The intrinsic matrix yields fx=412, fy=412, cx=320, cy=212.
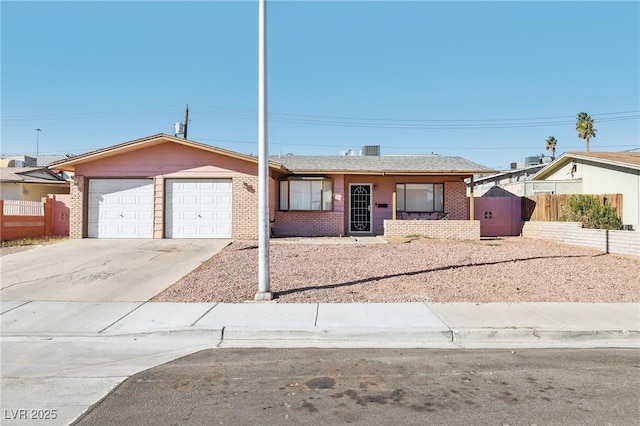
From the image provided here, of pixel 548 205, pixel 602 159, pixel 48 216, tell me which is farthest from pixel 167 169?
pixel 602 159

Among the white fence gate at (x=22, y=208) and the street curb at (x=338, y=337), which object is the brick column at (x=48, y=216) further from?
the street curb at (x=338, y=337)

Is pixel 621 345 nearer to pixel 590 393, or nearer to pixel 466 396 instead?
pixel 590 393

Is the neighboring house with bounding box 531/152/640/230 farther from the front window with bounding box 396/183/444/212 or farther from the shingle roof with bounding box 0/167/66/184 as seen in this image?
the shingle roof with bounding box 0/167/66/184

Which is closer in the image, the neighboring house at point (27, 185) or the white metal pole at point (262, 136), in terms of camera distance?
the white metal pole at point (262, 136)

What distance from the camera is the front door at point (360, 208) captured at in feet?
63.6

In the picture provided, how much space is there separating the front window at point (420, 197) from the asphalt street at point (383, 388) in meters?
14.4

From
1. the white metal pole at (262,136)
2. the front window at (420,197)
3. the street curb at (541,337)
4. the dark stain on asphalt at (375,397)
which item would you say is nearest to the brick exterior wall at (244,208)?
the front window at (420,197)

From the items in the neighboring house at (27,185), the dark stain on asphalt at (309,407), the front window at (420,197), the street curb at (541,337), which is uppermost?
the neighboring house at (27,185)

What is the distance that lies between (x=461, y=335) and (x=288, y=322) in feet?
8.38

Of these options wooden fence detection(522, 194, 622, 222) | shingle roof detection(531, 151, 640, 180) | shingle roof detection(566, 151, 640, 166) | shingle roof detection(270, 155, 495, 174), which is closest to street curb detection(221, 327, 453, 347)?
shingle roof detection(270, 155, 495, 174)

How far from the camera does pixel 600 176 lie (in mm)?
18688

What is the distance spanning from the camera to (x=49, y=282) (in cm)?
919

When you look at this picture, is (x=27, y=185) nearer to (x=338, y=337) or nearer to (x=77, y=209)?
(x=77, y=209)

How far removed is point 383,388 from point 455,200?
1649 cm
